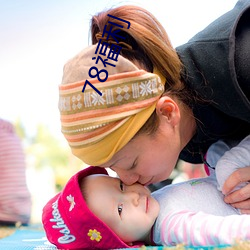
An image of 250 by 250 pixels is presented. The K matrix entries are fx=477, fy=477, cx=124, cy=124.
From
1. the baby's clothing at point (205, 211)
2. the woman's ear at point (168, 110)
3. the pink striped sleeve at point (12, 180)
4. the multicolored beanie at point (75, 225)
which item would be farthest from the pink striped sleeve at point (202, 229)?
the pink striped sleeve at point (12, 180)

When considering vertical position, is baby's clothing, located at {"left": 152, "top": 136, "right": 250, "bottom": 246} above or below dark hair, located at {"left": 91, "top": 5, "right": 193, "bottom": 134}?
below

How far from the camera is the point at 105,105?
3.28 ft

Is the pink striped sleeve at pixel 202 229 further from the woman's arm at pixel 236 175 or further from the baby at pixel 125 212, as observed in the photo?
the woman's arm at pixel 236 175

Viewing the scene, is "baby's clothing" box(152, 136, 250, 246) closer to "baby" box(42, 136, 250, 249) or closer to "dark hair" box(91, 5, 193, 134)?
"baby" box(42, 136, 250, 249)

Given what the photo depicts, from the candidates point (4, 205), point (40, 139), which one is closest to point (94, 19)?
point (4, 205)

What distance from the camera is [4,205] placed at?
1859 mm

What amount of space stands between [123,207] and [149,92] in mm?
262

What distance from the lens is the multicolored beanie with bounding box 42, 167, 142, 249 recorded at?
40.7 inches

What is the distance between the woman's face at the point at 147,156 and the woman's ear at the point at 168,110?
0.7 inches

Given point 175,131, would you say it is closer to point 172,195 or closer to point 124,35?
point 172,195

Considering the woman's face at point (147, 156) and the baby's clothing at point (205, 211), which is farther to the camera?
the woman's face at point (147, 156)

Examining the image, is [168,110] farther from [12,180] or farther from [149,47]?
[12,180]

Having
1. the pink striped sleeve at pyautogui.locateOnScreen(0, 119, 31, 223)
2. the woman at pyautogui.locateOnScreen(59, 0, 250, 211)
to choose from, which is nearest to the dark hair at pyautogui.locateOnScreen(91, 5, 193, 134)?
the woman at pyautogui.locateOnScreen(59, 0, 250, 211)

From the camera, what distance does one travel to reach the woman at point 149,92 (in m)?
1.01
